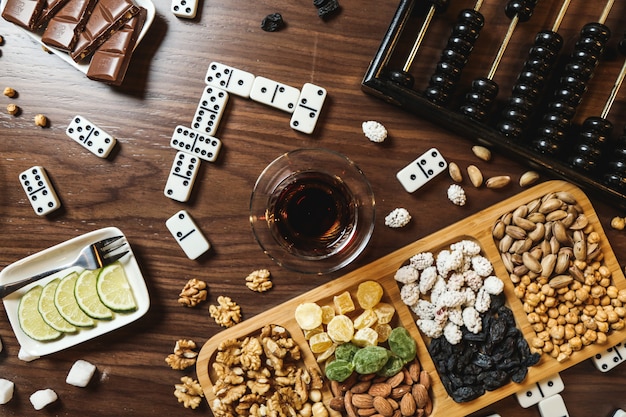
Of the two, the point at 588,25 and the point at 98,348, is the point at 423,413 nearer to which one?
the point at 98,348

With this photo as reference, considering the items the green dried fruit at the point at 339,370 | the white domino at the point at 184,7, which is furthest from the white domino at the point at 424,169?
the white domino at the point at 184,7

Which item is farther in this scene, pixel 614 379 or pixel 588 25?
pixel 614 379

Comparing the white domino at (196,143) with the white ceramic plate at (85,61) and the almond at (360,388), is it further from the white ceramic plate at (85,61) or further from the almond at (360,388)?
the almond at (360,388)

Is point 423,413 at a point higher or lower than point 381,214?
lower

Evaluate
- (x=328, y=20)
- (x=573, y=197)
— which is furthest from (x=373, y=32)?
(x=573, y=197)

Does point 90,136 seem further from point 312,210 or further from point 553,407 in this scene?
point 553,407

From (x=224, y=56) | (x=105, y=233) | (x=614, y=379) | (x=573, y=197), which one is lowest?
(x=105, y=233)

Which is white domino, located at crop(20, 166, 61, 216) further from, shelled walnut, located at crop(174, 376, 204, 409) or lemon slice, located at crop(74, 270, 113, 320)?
shelled walnut, located at crop(174, 376, 204, 409)

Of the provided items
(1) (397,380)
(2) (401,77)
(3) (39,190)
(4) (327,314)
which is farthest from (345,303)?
(3) (39,190)
